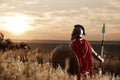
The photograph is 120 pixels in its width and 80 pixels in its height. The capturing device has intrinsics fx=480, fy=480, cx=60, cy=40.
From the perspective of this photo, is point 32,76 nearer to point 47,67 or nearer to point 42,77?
point 42,77

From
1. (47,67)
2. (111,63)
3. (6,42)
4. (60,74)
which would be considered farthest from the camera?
(6,42)

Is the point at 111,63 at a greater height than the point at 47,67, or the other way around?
the point at 47,67

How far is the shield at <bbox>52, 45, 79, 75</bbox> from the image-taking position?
1102 centimetres

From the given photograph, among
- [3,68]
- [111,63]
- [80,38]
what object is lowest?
[111,63]

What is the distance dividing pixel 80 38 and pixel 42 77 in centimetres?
132

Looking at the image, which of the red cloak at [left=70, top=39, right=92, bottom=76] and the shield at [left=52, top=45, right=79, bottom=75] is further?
the red cloak at [left=70, top=39, right=92, bottom=76]

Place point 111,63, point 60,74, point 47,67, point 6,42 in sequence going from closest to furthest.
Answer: point 60,74, point 47,67, point 111,63, point 6,42

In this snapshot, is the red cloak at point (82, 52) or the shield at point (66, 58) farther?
the red cloak at point (82, 52)

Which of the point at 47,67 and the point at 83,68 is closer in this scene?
→ the point at 83,68

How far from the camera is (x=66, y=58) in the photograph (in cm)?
1114

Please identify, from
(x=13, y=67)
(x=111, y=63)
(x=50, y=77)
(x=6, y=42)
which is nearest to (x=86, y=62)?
(x=50, y=77)

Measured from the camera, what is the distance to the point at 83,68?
1148 cm

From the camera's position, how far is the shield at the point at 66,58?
36.1 ft

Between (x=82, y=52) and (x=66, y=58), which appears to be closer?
(x=66, y=58)
